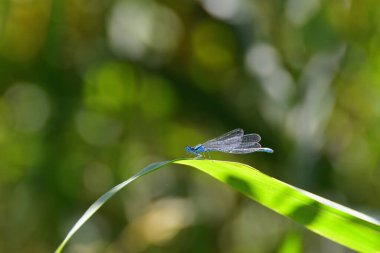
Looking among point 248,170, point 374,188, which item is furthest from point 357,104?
point 248,170

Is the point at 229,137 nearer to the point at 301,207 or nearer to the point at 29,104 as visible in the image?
the point at 301,207

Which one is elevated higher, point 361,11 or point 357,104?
point 361,11

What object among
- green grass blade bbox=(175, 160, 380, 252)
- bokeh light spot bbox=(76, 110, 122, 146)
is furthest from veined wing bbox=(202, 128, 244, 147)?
bokeh light spot bbox=(76, 110, 122, 146)

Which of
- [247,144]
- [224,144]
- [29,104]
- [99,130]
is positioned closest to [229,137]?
[224,144]

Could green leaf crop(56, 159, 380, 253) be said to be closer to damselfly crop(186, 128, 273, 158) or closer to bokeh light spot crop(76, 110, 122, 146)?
damselfly crop(186, 128, 273, 158)

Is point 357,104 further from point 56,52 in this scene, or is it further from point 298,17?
point 56,52

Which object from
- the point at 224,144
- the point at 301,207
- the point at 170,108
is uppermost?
the point at 301,207

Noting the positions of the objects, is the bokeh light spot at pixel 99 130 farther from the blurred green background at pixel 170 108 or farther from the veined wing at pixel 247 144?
the veined wing at pixel 247 144

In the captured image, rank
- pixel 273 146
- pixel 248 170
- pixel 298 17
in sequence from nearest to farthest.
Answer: pixel 248 170 → pixel 273 146 → pixel 298 17
